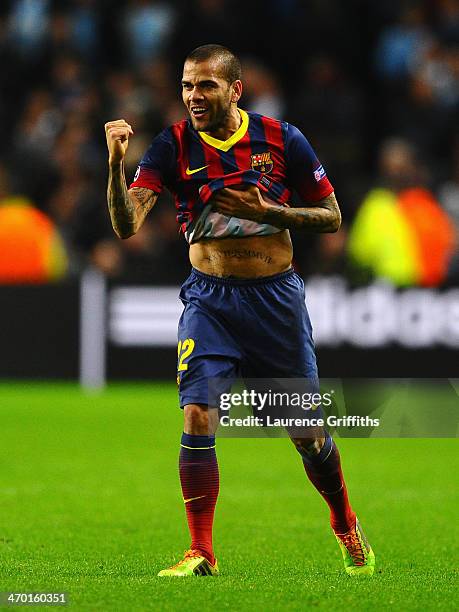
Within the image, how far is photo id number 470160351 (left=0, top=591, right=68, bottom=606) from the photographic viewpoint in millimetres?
4899

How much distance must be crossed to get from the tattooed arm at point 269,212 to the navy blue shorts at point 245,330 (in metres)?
0.32

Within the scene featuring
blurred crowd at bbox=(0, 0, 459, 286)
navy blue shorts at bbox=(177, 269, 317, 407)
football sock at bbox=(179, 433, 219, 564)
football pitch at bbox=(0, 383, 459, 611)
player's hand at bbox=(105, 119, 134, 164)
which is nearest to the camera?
football pitch at bbox=(0, 383, 459, 611)

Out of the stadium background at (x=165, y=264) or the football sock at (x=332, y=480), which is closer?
the football sock at (x=332, y=480)

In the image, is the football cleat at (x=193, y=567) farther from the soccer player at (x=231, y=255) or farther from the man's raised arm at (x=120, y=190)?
the man's raised arm at (x=120, y=190)

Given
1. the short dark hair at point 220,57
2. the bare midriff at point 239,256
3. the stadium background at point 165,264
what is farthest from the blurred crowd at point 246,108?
the short dark hair at point 220,57

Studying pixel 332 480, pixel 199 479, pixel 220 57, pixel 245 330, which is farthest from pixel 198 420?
pixel 220 57

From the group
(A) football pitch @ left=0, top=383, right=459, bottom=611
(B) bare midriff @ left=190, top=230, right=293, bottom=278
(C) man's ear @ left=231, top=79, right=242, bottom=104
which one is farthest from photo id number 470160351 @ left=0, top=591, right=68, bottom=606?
(C) man's ear @ left=231, top=79, right=242, bottom=104

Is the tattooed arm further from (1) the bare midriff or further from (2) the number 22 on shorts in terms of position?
(2) the number 22 on shorts

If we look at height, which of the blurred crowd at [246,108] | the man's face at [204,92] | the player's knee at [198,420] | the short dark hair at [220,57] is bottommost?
the player's knee at [198,420]

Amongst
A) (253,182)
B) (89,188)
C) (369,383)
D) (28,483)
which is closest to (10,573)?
(253,182)

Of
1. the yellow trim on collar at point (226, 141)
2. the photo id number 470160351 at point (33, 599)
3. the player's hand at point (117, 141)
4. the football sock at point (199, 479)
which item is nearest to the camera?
the photo id number 470160351 at point (33, 599)

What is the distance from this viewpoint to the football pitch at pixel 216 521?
17.3 feet

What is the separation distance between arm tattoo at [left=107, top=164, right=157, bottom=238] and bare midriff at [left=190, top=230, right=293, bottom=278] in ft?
1.18

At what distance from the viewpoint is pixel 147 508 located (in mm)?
7703
